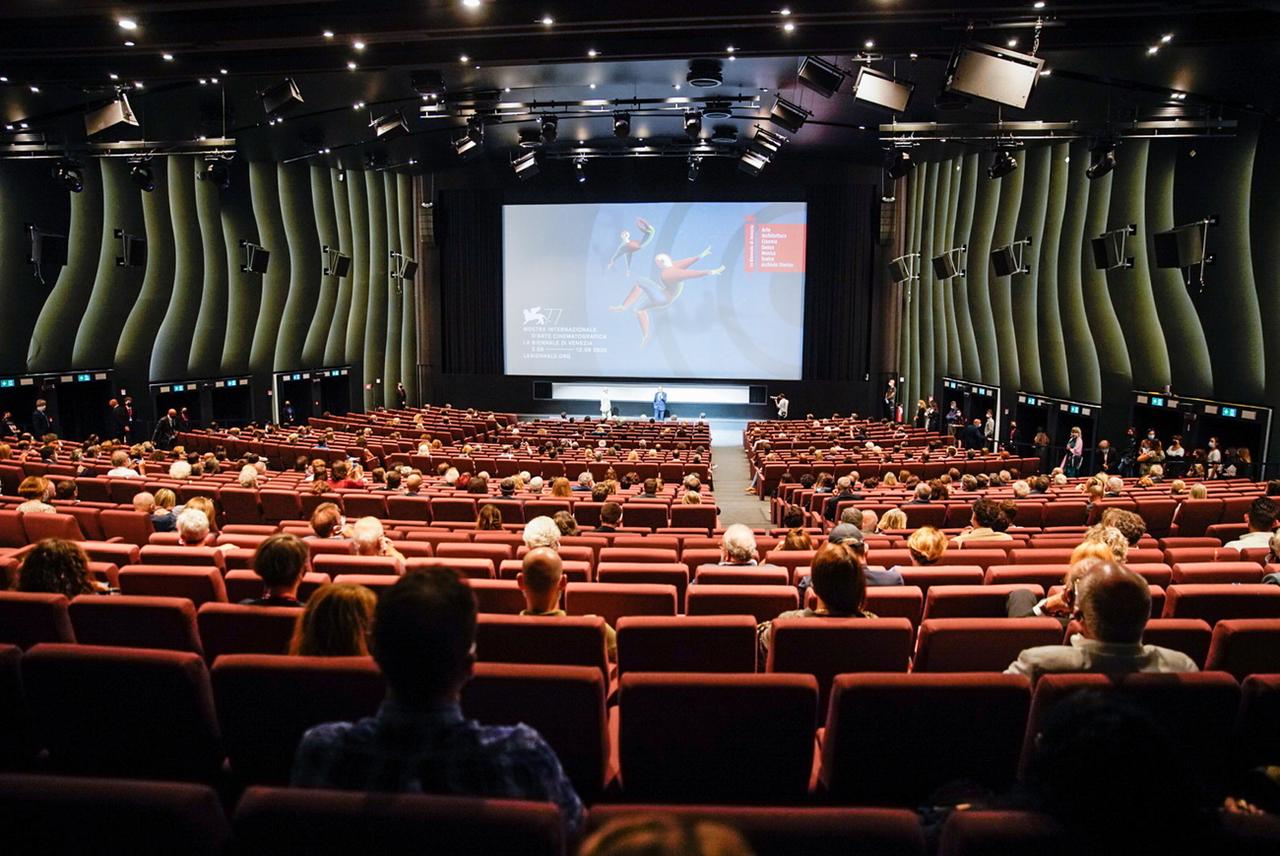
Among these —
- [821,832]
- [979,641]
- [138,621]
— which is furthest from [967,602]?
[138,621]

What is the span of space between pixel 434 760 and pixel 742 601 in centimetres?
253

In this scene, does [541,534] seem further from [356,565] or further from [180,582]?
[180,582]

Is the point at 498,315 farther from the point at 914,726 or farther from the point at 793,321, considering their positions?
the point at 914,726

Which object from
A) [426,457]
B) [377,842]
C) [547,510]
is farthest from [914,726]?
[426,457]

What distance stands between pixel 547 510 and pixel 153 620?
5.65 meters

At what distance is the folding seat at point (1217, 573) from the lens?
455 centimetres

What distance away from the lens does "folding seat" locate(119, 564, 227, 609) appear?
151 inches

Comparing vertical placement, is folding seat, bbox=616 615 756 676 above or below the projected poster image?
below

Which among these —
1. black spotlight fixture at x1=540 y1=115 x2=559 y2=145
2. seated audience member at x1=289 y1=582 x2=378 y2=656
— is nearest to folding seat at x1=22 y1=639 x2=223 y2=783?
seated audience member at x1=289 y1=582 x2=378 y2=656

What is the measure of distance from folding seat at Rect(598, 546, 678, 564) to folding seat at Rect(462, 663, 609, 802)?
9.85ft

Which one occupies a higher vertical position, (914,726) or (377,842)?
(377,842)

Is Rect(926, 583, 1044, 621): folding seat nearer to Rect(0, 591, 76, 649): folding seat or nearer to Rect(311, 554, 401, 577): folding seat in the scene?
Rect(311, 554, 401, 577): folding seat

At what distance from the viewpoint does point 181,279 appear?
61.9ft

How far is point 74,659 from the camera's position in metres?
2.24
